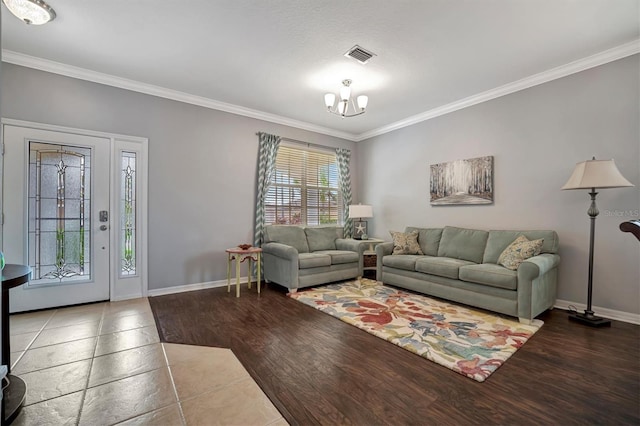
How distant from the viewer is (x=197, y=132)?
4.45m

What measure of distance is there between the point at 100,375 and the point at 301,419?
59.9 inches

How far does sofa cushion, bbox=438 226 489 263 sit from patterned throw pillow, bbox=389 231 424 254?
343 millimetres

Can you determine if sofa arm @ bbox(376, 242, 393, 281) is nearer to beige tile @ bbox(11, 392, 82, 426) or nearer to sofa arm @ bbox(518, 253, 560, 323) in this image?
sofa arm @ bbox(518, 253, 560, 323)

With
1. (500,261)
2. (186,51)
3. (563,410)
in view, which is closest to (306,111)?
(186,51)

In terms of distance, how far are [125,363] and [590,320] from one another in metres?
4.26

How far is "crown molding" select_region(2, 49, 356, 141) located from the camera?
11.1ft

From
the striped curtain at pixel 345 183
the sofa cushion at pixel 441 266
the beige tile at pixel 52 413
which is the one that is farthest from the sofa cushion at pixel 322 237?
the beige tile at pixel 52 413

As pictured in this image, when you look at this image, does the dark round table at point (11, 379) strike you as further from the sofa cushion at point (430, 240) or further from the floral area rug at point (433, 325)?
the sofa cushion at point (430, 240)

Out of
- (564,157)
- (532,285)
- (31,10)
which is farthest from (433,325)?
(31,10)

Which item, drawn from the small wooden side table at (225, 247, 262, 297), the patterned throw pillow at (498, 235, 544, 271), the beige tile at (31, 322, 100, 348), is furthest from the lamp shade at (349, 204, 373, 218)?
the beige tile at (31, 322, 100, 348)

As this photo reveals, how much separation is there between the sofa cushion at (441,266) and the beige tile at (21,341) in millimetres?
4075

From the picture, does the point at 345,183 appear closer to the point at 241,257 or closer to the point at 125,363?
the point at 241,257

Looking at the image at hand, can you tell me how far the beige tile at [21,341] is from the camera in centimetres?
255

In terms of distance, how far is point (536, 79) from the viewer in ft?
12.3
